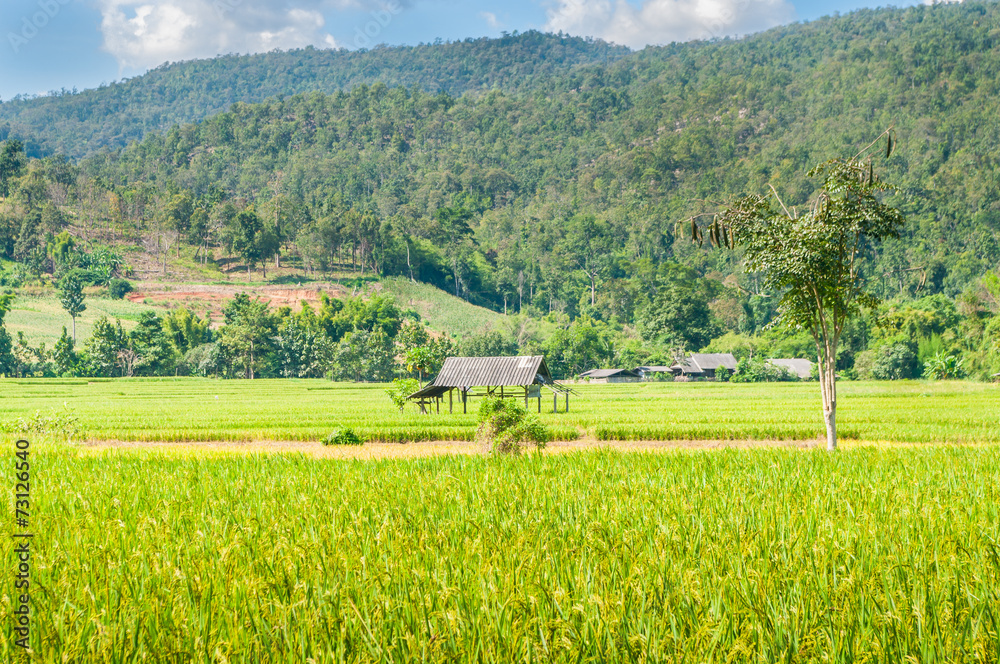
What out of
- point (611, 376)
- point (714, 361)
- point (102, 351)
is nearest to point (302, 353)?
point (102, 351)

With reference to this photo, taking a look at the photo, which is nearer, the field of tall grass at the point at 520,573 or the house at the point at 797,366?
the field of tall grass at the point at 520,573

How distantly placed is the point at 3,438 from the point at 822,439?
27400mm

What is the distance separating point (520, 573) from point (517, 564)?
276 mm

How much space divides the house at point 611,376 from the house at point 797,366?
→ 17.2 meters

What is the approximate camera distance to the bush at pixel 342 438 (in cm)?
2293

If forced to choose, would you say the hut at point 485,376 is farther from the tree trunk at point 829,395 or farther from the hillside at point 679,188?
the hillside at point 679,188

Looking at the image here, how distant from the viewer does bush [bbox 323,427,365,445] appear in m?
22.9

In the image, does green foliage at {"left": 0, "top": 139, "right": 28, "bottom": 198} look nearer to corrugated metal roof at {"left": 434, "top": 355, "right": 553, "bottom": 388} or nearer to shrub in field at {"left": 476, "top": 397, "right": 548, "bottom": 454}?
corrugated metal roof at {"left": 434, "top": 355, "right": 553, "bottom": 388}

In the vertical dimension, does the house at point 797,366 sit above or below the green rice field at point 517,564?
below

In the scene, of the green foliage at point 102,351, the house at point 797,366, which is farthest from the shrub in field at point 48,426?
the house at point 797,366

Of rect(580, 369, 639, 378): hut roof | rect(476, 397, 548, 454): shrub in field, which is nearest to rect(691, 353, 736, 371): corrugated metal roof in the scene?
rect(580, 369, 639, 378): hut roof

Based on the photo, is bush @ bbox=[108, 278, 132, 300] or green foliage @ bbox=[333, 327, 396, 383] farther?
bush @ bbox=[108, 278, 132, 300]

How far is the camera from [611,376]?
85750 mm

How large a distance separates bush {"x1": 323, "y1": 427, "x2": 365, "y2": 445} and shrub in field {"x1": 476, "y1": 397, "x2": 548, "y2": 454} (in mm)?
5804
